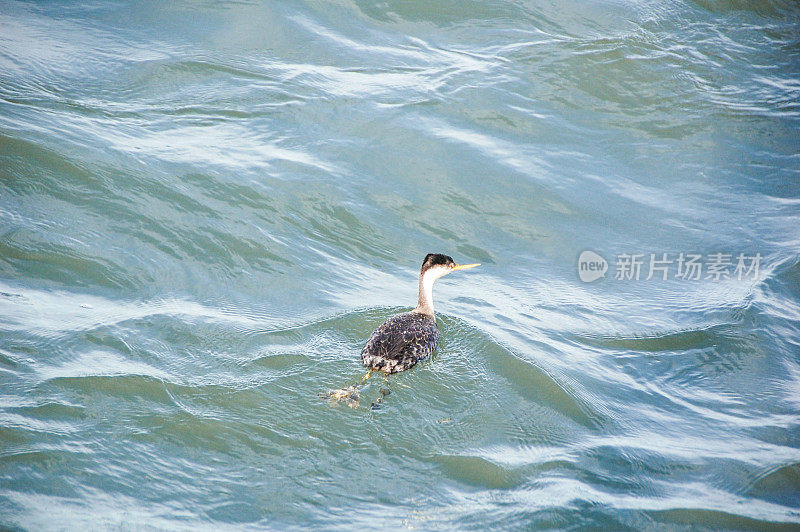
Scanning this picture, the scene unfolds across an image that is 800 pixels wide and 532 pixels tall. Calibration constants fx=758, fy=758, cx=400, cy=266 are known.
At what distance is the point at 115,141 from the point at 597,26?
26.5ft

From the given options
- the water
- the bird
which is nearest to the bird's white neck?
the bird

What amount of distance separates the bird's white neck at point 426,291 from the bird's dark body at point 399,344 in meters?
0.33

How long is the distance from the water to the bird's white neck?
373 mm

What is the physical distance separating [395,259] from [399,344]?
2184 mm

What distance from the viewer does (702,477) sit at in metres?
5.69

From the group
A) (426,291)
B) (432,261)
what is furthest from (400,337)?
(432,261)

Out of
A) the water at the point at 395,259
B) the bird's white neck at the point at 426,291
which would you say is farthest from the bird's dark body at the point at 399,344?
the bird's white neck at the point at 426,291

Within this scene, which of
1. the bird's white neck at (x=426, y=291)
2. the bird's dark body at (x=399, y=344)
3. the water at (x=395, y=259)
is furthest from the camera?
the bird's white neck at (x=426, y=291)

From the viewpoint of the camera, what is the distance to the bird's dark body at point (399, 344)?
620 cm

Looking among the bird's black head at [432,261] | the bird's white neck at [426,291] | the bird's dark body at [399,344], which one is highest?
the bird's black head at [432,261]

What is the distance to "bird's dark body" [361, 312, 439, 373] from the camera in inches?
244

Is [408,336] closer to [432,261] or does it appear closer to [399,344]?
[399,344]

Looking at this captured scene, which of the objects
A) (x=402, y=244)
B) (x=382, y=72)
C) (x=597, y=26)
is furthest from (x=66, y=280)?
(x=597, y=26)

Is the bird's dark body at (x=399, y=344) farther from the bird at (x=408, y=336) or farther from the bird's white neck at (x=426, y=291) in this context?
the bird's white neck at (x=426, y=291)
